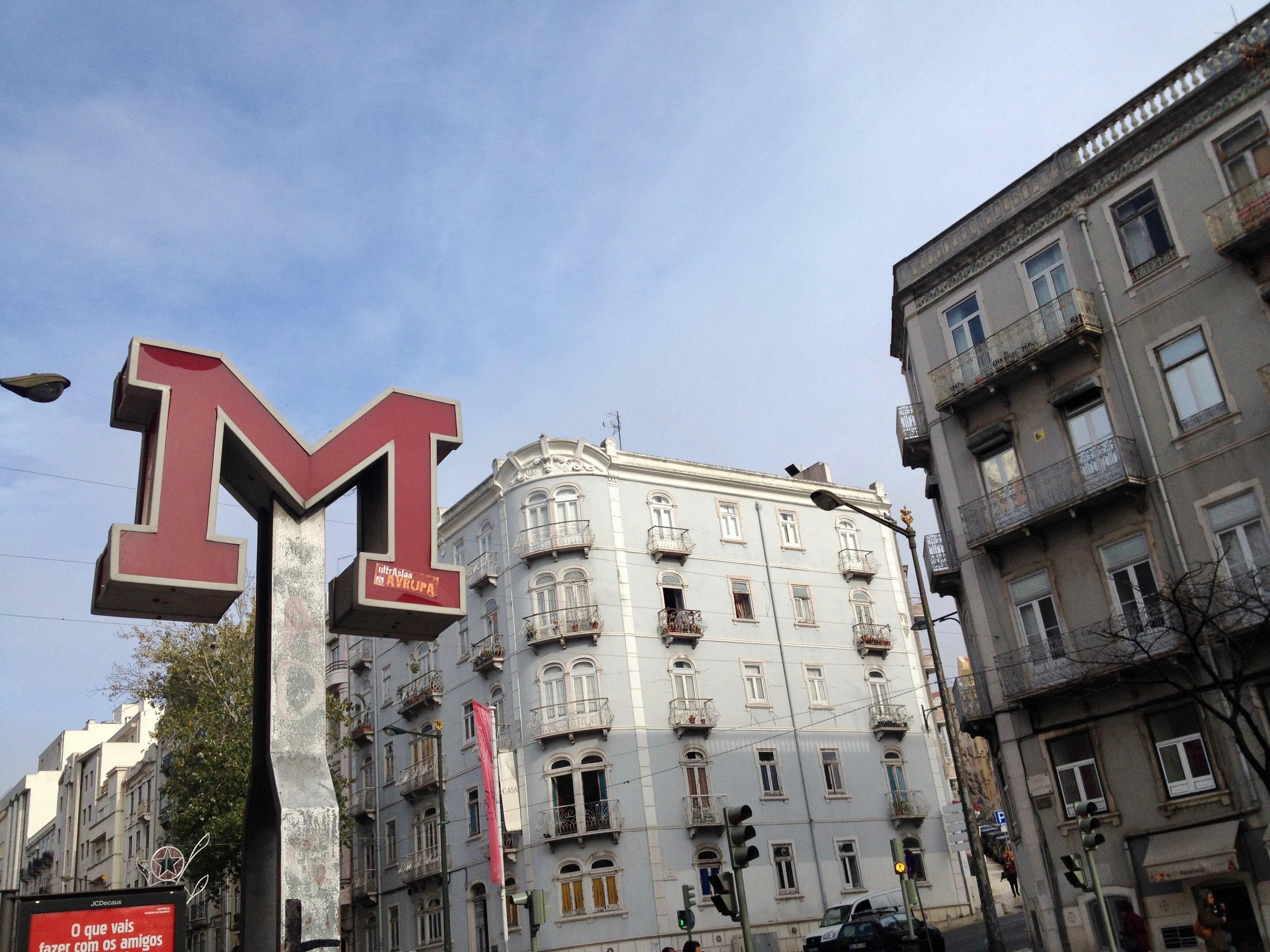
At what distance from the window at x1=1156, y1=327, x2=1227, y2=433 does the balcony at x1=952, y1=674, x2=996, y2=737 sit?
7.67 metres

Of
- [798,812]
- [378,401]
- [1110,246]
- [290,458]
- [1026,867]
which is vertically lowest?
[1026,867]

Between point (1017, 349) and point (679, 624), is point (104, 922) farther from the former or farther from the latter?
point (679, 624)

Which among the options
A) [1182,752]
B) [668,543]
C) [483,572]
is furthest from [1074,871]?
[483,572]

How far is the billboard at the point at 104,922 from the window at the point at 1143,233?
22346mm

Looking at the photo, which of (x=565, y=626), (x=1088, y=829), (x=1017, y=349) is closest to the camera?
(x=1088, y=829)

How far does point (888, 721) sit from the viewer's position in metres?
44.2

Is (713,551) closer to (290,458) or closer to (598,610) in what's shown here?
(598,610)

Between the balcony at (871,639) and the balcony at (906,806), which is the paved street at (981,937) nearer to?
the balcony at (906,806)

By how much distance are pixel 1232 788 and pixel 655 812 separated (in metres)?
21.7

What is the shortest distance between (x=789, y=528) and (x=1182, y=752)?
26.5 metres

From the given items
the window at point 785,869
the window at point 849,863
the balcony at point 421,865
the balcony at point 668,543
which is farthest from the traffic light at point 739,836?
the balcony at point 421,865

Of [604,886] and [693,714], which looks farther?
[693,714]

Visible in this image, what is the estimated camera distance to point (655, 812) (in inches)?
→ 1502

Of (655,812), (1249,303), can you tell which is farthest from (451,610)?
(655,812)
